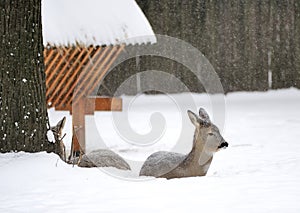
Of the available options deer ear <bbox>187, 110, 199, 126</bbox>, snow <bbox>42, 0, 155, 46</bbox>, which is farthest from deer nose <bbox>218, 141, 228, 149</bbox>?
snow <bbox>42, 0, 155, 46</bbox>

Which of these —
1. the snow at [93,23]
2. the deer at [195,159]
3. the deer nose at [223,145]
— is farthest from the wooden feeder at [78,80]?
the deer nose at [223,145]

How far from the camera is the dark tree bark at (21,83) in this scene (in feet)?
10.1

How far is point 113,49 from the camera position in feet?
16.8

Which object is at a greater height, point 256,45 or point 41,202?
point 41,202

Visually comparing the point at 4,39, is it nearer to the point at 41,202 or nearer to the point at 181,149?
the point at 41,202

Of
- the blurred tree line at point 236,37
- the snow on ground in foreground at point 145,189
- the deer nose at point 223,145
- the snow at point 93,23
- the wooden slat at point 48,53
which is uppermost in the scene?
the snow at point 93,23

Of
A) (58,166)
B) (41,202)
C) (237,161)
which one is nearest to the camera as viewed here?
(41,202)

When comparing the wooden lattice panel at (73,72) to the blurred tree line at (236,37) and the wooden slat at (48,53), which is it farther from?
the blurred tree line at (236,37)

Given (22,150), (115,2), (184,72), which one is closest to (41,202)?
(22,150)

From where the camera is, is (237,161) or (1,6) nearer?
(1,6)

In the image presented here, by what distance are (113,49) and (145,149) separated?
978mm

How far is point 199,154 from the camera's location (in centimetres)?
336

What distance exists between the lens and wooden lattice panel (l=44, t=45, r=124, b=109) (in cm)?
513

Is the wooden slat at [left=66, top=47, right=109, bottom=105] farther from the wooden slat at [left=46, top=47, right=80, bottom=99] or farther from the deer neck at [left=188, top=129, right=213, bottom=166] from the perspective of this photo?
the deer neck at [left=188, top=129, right=213, bottom=166]
